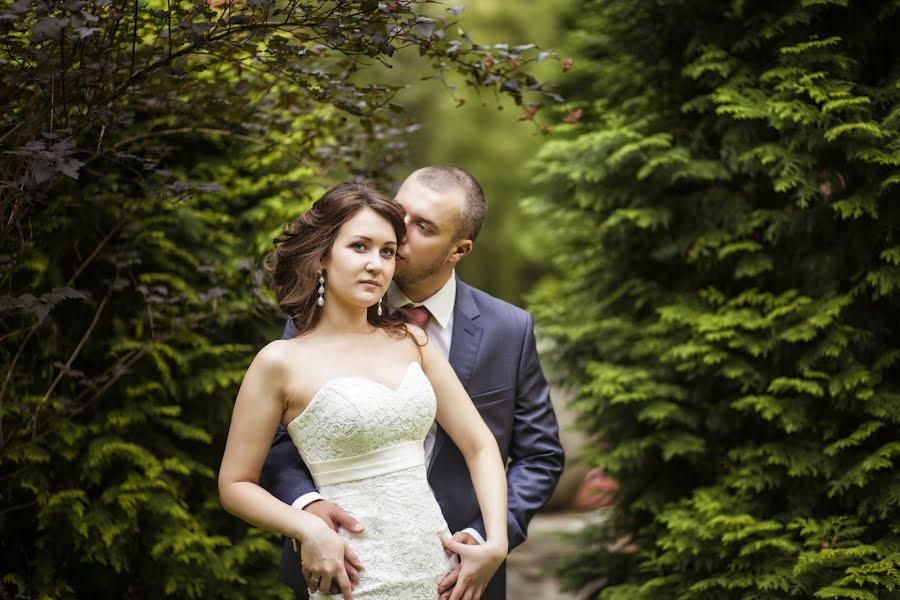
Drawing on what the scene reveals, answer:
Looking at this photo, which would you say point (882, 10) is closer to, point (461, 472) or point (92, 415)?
point (461, 472)

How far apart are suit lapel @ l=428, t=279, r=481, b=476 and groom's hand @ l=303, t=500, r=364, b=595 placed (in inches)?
29.2

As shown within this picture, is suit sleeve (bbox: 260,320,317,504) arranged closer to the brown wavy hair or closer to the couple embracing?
the couple embracing

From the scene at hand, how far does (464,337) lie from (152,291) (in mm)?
1594

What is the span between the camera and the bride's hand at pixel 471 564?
242 cm

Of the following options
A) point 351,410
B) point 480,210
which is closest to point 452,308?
point 480,210

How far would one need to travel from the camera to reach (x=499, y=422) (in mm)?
2982

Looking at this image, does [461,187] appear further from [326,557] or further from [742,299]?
[742,299]

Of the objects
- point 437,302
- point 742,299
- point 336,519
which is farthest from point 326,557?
point 742,299

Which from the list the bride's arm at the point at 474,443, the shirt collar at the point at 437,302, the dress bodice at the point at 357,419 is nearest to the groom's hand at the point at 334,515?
the dress bodice at the point at 357,419

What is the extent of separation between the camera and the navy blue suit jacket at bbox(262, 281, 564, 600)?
2.80 meters

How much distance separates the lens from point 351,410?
228 centimetres

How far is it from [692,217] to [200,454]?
2618 mm

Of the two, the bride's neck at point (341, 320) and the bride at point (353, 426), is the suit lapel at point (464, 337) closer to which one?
the bride at point (353, 426)

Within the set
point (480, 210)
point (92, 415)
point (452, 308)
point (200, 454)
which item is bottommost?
point (200, 454)
